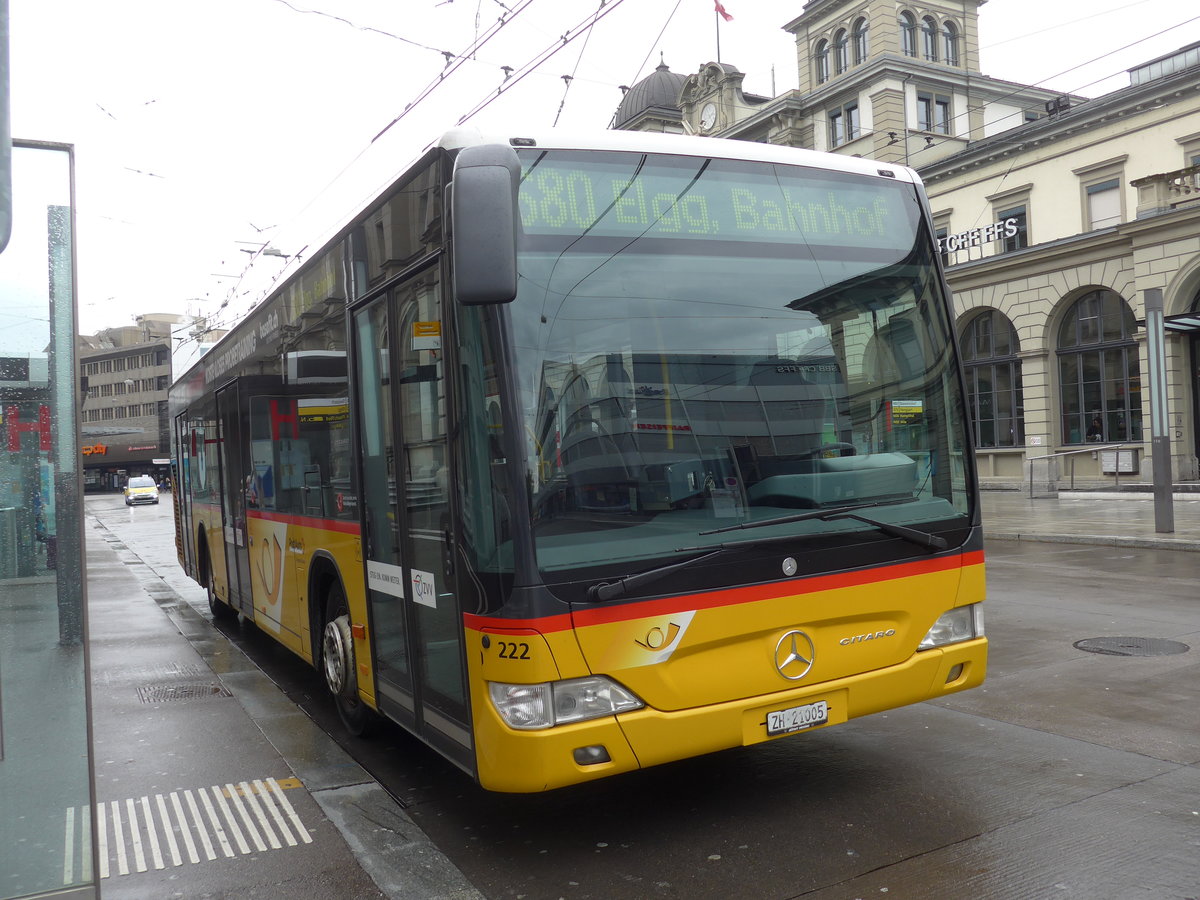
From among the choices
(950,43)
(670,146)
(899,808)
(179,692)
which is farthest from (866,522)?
(950,43)

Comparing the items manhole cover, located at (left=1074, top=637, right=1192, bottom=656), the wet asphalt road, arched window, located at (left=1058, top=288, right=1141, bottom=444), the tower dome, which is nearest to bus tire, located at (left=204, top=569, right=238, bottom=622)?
the wet asphalt road

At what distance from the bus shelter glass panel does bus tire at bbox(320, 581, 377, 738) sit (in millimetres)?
2510

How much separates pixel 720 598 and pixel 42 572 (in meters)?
2.46

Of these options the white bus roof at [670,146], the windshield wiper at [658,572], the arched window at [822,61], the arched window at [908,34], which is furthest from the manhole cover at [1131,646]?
the arched window at [822,61]

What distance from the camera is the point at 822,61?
40.7 metres

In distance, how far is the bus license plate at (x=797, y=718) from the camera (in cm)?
436

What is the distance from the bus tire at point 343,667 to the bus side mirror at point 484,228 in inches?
116

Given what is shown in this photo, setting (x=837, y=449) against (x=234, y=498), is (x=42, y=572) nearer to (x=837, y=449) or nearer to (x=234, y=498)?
(x=837, y=449)

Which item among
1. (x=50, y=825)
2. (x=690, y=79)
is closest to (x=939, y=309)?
(x=50, y=825)

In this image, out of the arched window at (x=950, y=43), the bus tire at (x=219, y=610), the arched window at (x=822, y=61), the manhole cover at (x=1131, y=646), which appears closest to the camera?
the manhole cover at (x=1131, y=646)

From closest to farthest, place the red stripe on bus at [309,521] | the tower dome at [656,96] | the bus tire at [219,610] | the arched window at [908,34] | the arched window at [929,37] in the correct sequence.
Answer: the red stripe on bus at [309,521] → the bus tire at [219,610] → the arched window at [908,34] → the arched window at [929,37] → the tower dome at [656,96]

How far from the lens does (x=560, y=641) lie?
3955 millimetres

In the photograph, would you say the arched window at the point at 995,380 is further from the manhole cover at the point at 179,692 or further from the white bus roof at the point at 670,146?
the white bus roof at the point at 670,146

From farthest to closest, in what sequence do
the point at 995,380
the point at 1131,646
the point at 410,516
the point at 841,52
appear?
1. the point at 841,52
2. the point at 995,380
3. the point at 1131,646
4. the point at 410,516
